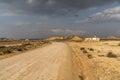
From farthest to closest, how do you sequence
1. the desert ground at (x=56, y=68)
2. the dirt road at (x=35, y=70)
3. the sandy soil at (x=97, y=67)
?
the sandy soil at (x=97, y=67) < the desert ground at (x=56, y=68) < the dirt road at (x=35, y=70)

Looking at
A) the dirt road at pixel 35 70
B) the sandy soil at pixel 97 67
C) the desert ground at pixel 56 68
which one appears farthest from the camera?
the sandy soil at pixel 97 67

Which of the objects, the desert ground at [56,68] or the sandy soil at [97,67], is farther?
the sandy soil at [97,67]

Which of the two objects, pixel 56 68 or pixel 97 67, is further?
pixel 97 67

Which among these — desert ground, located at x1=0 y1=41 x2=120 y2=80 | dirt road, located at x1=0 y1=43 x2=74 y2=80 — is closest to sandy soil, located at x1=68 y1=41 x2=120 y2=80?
desert ground, located at x1=0 y1=41 x2=120 y2=80

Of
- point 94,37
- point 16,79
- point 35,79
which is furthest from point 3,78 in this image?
point 94,37

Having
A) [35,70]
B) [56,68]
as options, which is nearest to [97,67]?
[56,68]

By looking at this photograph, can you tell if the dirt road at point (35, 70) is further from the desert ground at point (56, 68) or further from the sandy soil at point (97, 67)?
the sandy soil at point (97, 67)

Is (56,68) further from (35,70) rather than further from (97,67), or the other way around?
(97,67)

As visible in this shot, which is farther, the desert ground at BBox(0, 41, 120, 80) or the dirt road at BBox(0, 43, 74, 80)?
the desert ground at BBox(0, 41, 120, 80)

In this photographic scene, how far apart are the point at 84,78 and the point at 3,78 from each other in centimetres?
515

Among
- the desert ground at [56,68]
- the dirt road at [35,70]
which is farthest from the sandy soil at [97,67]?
the dirt road at [35,70]

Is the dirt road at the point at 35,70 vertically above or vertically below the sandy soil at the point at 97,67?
above

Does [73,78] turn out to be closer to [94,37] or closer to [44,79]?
[44,79]

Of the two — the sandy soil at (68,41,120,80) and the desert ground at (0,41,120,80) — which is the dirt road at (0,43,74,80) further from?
the sandy soil at (68,41,120,80)
